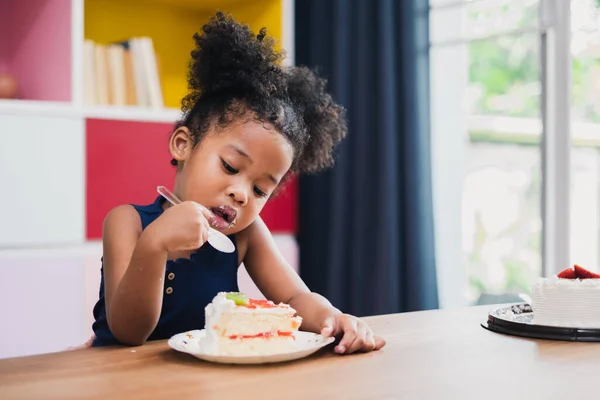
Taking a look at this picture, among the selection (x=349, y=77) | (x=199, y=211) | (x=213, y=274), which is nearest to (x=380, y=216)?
(x=349, y=77)

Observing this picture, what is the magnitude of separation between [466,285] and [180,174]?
5.10 feet

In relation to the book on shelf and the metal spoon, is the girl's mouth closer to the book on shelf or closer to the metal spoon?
the metal spoon

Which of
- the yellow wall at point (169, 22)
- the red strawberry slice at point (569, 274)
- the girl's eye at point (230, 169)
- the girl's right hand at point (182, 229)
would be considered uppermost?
the yellow wall at point (169, 22)

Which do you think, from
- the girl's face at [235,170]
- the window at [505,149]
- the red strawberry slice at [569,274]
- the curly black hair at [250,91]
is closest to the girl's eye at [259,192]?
the girl's face at [235,170]

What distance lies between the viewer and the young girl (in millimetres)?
1310

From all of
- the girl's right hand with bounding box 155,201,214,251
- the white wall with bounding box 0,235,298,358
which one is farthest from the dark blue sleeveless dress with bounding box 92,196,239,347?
the white wall with bounding box 0,235,298,358

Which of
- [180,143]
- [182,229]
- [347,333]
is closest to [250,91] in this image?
[180,143]

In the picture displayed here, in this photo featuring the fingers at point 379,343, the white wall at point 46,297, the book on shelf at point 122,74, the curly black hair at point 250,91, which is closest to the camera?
the fingers at point 379,343

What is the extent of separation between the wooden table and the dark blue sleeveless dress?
36 cm

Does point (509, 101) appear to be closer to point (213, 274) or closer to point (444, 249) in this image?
point (444, 249)

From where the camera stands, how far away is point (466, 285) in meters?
2.73

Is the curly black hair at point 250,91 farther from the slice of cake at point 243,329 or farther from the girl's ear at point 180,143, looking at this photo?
the slice of cake at point 243,329

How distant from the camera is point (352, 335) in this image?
3.30ft

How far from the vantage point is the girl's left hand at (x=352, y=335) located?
39.1 inches
